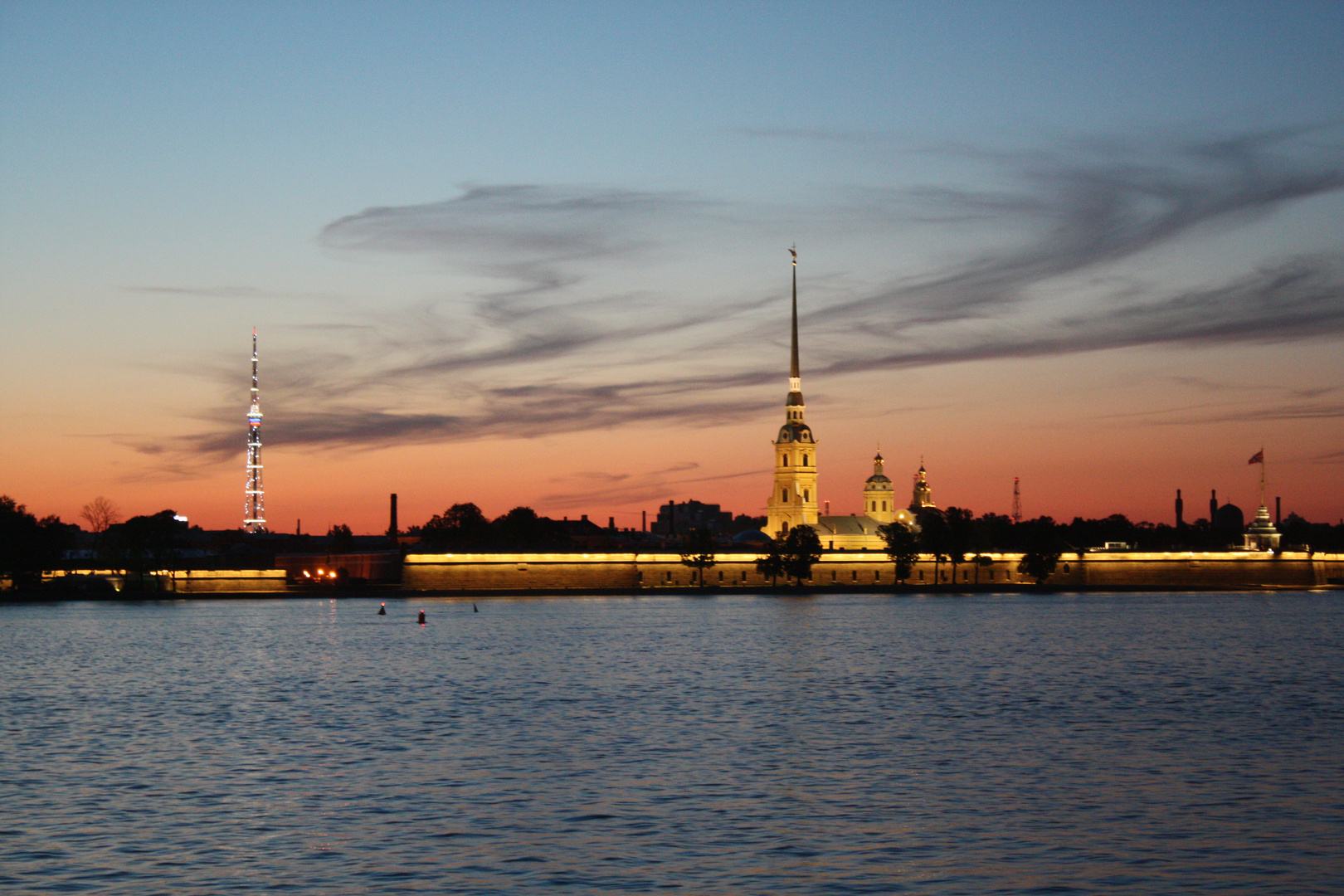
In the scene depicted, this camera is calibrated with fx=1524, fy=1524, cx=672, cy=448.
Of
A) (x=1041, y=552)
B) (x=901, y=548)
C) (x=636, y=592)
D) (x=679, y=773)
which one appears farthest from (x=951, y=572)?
(x=679, y=773)

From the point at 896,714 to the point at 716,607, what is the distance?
89833 mm

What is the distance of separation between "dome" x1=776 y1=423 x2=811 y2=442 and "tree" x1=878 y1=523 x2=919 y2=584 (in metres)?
29.7

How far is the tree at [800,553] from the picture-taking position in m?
157

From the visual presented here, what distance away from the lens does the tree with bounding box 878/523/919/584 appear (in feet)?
531

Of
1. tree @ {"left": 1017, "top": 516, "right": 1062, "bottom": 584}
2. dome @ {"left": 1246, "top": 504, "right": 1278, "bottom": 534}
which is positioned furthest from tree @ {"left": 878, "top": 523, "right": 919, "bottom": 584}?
dome @ {"left": 1246, "top": 504, "right": 1278, "bottom": 534}

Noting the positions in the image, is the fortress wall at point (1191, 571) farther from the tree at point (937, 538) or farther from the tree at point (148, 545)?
the tree at point (148, 545)

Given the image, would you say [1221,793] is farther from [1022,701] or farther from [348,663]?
[348,663]

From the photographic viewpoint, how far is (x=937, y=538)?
524ft

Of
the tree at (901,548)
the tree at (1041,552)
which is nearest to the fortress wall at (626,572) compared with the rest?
the tree at (901,548)

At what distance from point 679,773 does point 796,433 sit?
167081mm

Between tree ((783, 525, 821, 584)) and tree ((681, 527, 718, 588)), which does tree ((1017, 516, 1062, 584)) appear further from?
tree ((681, 527, 718, 588))

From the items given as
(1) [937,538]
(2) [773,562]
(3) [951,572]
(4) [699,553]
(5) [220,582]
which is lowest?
(3) [951,572]

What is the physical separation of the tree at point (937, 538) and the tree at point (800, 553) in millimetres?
11919

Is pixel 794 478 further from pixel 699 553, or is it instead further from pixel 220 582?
pixel 220 582
